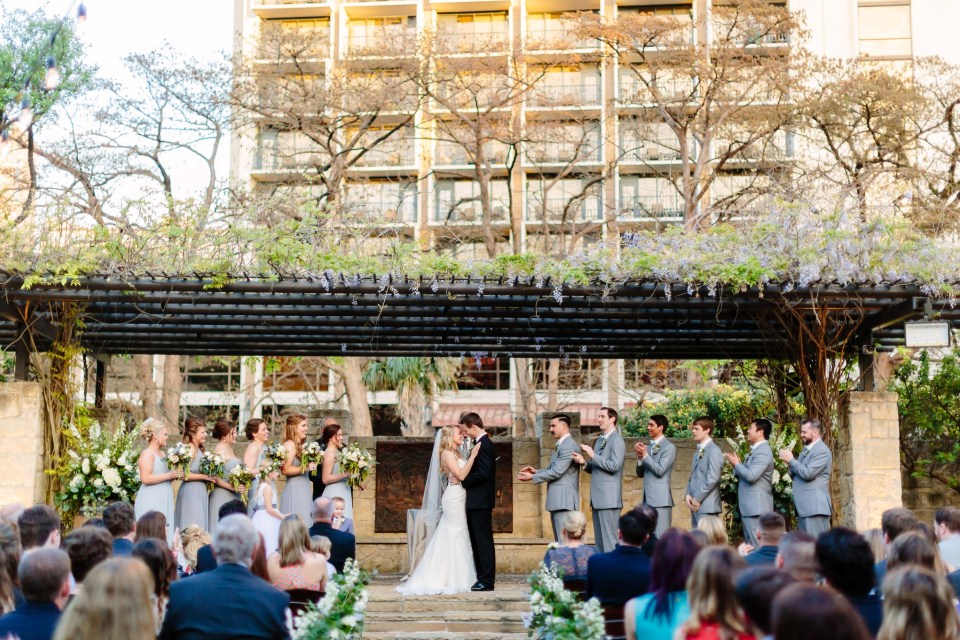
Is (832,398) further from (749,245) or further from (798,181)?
(798,181)

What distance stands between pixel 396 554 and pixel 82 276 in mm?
6161

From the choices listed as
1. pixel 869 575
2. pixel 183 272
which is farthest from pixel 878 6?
pixel 869 575

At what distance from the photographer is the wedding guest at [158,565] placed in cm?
585

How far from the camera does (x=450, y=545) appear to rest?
36.5ft

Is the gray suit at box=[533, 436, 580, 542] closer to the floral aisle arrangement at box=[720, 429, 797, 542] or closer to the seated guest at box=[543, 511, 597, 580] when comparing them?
the floral aisle arrangement at box=[720, 429, 797, 542]

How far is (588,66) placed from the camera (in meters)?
37.9

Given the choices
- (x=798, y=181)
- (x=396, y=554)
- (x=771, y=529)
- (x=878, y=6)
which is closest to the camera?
(x=771, y=529)

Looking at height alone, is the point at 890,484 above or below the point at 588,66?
below

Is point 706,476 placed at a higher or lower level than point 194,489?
higher

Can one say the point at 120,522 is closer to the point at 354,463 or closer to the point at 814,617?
the point at 354,463

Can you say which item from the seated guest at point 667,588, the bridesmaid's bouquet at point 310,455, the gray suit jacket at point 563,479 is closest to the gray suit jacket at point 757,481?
the gray suit jacket at point 563,479

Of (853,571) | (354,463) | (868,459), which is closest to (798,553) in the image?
(853,571)

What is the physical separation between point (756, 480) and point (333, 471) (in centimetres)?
437

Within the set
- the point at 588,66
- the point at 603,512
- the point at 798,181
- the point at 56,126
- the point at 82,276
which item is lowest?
the point at 603,512
